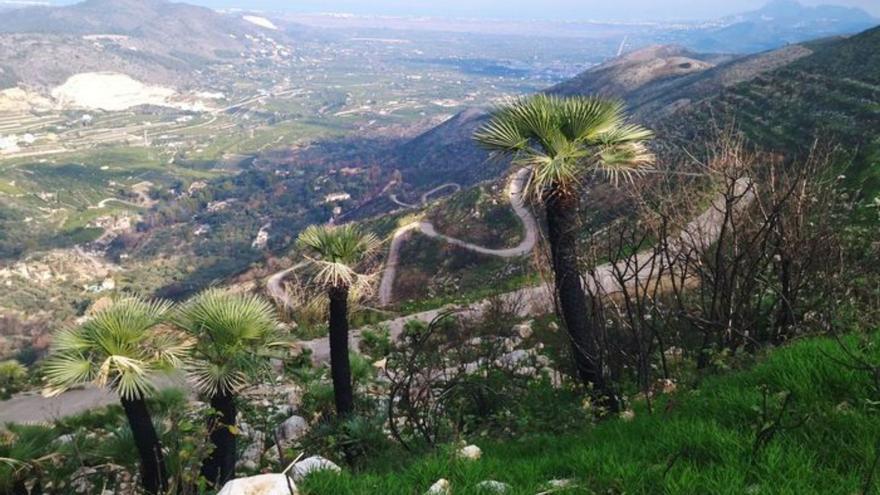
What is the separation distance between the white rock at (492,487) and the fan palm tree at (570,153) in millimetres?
4744

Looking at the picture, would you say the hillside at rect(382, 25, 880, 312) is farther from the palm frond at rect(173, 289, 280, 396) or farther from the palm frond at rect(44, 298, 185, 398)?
the palm frond at rect(44, 298, 185, 398)

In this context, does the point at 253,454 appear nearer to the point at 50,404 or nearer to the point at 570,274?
the point at 570,274

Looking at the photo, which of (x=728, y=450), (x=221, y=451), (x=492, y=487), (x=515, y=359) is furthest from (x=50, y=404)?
(x=728, y=450)

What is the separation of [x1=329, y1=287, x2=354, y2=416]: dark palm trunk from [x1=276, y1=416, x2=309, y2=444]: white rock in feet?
3.80

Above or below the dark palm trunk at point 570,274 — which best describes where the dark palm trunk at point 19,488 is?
below

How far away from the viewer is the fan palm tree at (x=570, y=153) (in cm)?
838

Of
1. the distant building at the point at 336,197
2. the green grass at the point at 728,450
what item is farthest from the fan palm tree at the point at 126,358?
the distant building at the point at 336,197

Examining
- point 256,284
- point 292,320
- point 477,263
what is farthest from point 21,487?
point 256,284

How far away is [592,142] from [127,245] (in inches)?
6747

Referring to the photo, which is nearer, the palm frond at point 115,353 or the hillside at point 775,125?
the palm frond at point 115,353

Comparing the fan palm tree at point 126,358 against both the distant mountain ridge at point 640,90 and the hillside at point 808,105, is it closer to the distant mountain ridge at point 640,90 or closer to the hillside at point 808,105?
the hillside at point 808,105

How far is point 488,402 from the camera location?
9039 millimetres

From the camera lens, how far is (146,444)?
26.0 feet

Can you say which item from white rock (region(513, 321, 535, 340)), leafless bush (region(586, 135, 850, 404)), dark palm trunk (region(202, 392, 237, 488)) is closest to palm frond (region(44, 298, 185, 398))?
dark palm trunk (region(202, 392, 237, 488))
